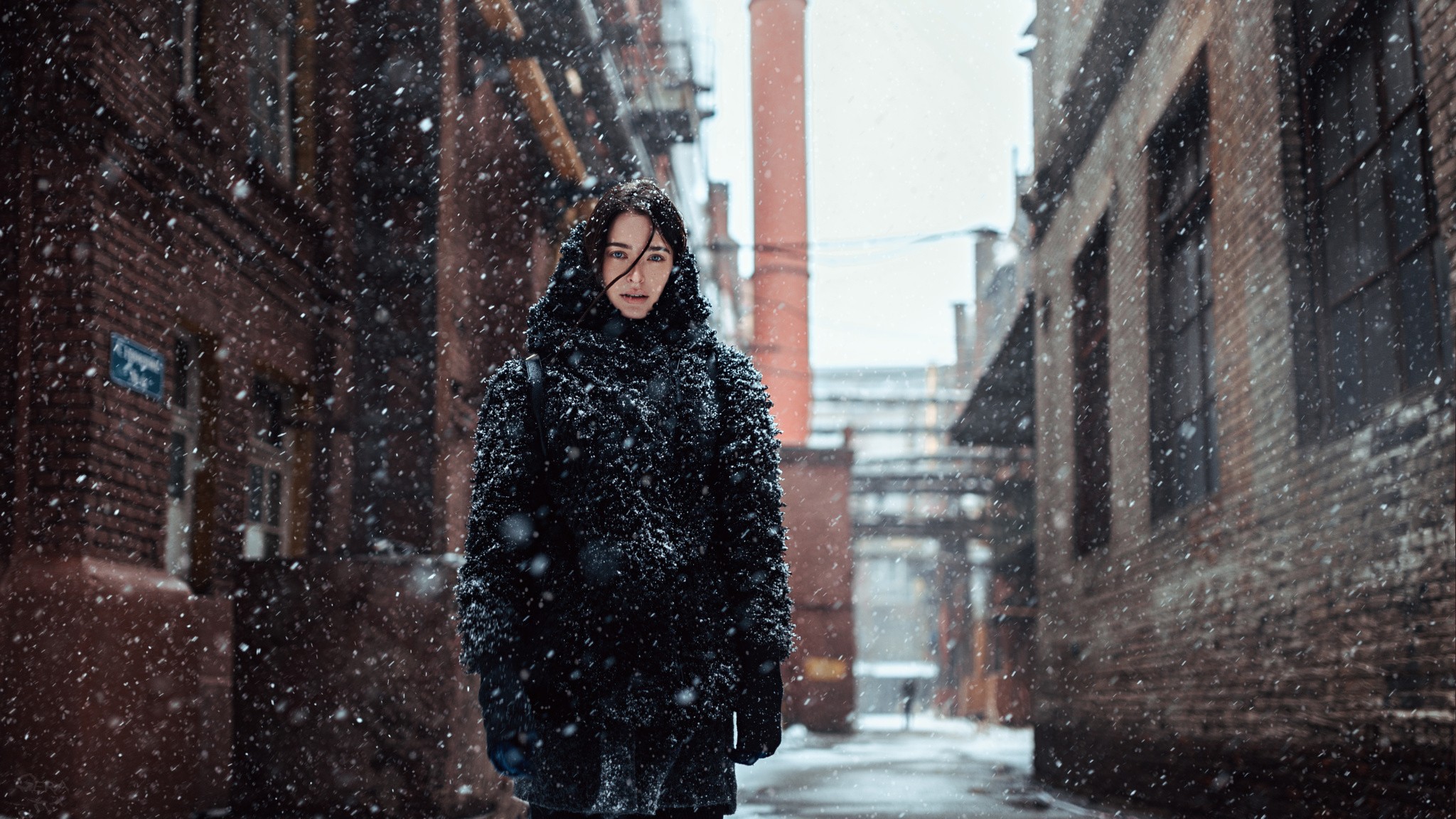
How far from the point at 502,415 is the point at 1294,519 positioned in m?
5.14

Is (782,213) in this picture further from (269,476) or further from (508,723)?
(508,723)

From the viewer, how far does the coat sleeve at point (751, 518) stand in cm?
242

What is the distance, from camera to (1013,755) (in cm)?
1711

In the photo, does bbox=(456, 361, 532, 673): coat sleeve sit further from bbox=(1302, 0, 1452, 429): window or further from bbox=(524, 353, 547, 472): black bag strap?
bbox=(1302, 0, 1452, 429): window

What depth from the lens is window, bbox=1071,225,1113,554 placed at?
1202cm

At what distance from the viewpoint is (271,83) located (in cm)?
898

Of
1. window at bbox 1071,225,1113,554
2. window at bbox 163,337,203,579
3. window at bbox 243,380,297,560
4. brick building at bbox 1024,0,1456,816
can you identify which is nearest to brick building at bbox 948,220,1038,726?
window at bbox 1071,225,1113,554

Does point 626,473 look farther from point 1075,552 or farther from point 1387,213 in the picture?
point 1075,552

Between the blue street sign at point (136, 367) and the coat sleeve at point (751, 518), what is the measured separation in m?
4.82

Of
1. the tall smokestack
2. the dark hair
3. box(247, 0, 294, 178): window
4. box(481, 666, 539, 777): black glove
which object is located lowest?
box(481, 666, 539, 777): black glove

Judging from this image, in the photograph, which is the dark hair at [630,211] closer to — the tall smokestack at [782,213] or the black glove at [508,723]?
the black glove at [508,723]

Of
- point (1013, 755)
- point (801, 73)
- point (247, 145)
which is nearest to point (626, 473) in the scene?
point (247, 145)

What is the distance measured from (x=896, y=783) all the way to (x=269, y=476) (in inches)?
225

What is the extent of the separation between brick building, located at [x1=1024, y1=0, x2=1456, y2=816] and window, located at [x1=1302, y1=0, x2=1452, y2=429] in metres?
0.01
